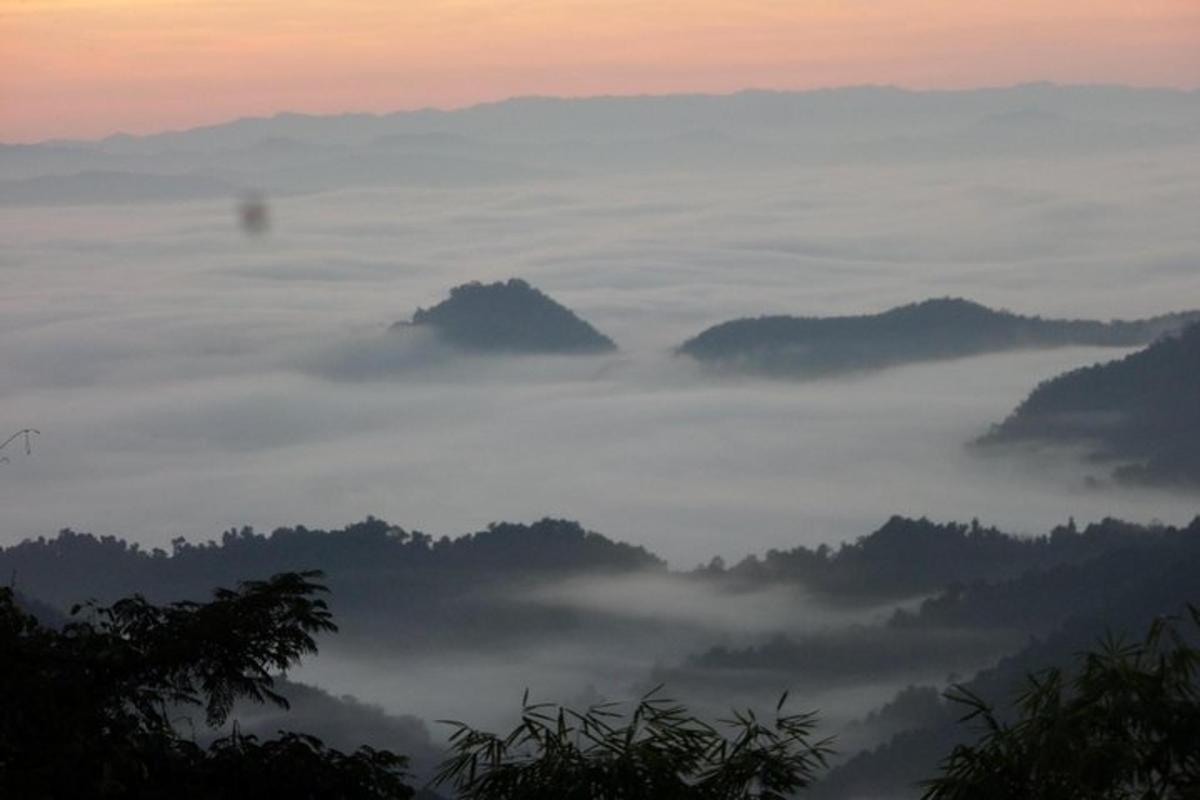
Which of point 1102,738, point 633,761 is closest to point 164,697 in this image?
point 633,761

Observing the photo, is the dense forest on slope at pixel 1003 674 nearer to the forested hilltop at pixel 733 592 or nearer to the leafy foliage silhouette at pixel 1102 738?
the forested hilltop at pixel 733 592

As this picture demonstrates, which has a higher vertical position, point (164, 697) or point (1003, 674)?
point (164, 697)

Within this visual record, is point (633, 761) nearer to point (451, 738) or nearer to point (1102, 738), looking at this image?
point (451, 738)

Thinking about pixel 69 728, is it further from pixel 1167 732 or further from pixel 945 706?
pixel 945 706

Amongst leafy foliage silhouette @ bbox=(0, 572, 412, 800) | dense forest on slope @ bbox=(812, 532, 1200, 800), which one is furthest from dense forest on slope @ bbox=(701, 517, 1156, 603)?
leafy foliage silhouette @ bbox=(0, 572, 412, 800)

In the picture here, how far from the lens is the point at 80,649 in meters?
11.0

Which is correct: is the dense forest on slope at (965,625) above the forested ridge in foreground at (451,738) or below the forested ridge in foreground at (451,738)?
below

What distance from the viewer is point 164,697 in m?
11.2

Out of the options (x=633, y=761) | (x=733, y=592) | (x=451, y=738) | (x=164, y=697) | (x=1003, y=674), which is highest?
(x=164, y=697)

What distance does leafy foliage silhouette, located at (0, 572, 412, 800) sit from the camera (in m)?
10.2

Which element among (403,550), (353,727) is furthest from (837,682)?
(403,550)

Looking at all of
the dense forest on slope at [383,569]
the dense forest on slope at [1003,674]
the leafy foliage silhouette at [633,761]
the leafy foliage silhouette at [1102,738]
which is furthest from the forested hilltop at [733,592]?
the leafy foliage silhouette at [1102,738]

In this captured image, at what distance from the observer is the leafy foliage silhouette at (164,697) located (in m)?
10.2

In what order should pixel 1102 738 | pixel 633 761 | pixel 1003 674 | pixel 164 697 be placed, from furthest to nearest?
pixel 1003 674
pixel 164 697
pixel 633 761
pixel 1102 738
